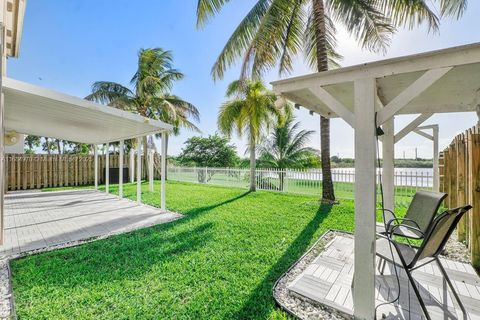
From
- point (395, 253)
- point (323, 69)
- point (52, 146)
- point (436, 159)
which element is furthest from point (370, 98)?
point (52, 146)

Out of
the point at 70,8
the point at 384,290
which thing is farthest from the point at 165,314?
the point at 70,8

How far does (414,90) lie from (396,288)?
88.7 inches

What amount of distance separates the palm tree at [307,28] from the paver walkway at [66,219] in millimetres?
5567

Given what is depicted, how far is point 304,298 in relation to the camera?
8.29ft

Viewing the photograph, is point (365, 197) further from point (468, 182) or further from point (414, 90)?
point (468, 182)

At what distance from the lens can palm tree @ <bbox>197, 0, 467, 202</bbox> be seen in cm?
644

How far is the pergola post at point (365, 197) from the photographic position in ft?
6.91

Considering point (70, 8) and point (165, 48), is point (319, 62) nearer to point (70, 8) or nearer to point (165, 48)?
point (70, 8)

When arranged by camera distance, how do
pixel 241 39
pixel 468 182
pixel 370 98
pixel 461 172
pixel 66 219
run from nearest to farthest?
pixel 370 98 < pixel 468 182 < pixel 461 172 < pixel 66 219 < pixel 241 39

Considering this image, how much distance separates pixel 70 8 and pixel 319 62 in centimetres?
837

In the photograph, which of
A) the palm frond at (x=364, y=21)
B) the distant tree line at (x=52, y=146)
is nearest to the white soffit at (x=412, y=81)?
the palm frond at (x=364, y=21)

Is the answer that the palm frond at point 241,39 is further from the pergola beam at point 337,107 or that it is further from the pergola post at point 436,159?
the pergola beam at point 337,107

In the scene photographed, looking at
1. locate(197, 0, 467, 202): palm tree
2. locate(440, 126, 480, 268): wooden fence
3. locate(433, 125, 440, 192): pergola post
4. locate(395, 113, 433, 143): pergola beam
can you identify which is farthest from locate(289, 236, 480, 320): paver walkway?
locate(197, 0, 467, 202): palm tree

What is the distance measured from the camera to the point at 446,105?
3660mm
